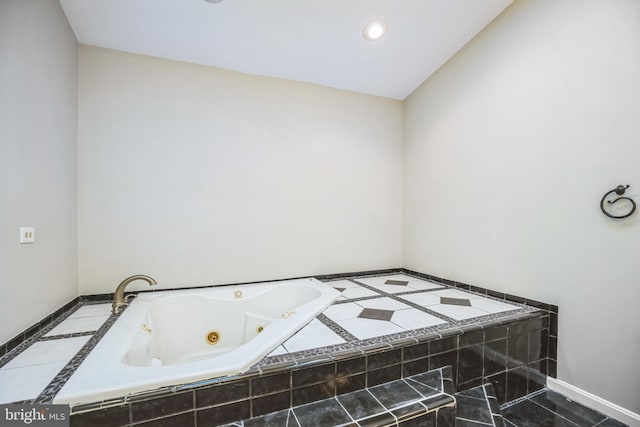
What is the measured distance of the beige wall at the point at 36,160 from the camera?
4.33ft

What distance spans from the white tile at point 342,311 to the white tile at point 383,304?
3.4 inches

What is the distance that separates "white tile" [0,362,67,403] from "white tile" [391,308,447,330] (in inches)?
65.9

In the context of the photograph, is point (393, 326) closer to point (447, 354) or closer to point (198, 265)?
point (447, 354)

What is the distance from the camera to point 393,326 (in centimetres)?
164

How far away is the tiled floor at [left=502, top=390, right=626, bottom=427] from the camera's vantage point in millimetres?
1491

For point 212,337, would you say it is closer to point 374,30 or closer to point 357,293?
point 357,293

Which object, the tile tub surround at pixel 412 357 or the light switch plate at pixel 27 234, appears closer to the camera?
the tile tub surround at pixel 412 357

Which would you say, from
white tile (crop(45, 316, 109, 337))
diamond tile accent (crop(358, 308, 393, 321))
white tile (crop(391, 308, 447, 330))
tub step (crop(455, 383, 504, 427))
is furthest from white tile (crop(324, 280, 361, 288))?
white tile (crop(45, 316, 109, 337))

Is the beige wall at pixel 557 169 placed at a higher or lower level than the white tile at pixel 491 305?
higher

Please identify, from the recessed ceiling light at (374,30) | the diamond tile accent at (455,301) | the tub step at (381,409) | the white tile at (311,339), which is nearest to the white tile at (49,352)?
the tub step at (381,409)

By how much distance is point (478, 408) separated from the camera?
1.43 metres

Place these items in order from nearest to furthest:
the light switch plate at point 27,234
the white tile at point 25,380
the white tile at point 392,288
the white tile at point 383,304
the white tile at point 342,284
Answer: the white tile at point 25,380
the light switch plate at point 27,234
the white tile at point 383,304
the white tile at point 392,288
the white tile at point 342,284

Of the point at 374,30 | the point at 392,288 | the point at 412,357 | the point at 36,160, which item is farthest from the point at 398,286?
the point at 36,160

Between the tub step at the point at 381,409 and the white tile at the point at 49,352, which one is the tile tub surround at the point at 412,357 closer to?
the tub step at the point at 381,409
